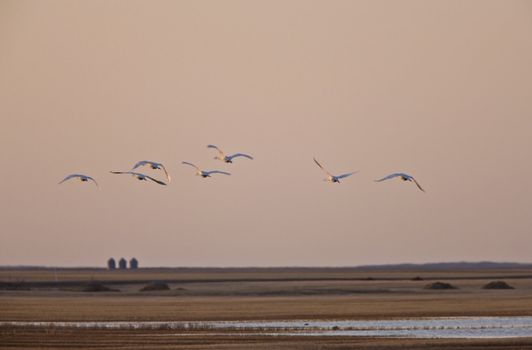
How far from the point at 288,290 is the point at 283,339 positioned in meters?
65.2

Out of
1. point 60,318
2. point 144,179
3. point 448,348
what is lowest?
point 448,348

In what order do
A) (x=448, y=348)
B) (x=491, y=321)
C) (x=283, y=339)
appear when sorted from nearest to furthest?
(x=448, y=348) → (x=283, y=339) → (x=491, y=321)

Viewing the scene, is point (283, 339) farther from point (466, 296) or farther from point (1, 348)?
point (466, 296)

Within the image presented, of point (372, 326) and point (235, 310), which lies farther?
point (235, 310)

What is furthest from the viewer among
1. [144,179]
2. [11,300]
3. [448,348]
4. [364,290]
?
[364,290]

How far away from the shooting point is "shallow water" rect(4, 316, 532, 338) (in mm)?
65562

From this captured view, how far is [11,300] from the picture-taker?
10444 centimetres

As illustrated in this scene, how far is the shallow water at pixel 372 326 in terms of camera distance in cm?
6556

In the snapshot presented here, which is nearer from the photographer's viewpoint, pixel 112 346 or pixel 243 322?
pixel 112 346

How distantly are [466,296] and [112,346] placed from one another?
56459mm

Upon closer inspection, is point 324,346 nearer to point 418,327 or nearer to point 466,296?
point 418,327

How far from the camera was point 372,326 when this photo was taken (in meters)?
71.2

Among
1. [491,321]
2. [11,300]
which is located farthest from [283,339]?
[11,300]

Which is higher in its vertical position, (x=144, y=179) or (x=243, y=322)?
(x=144, y=179)
